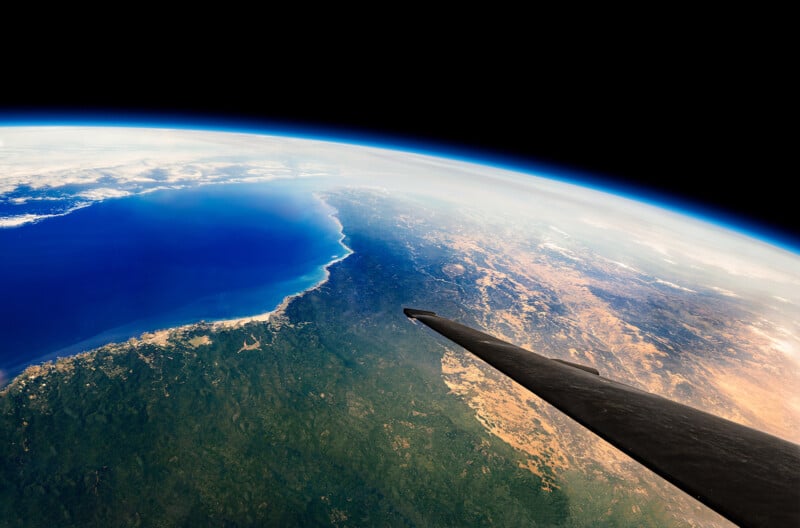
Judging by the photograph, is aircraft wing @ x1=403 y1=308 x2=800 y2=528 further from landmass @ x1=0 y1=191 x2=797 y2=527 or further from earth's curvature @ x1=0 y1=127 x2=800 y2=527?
earth's curvature @ x1=0 y1=127 x2=800 y2=527

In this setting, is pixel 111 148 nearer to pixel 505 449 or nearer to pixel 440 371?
pixel 440 371

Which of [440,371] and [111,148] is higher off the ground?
[111,148]

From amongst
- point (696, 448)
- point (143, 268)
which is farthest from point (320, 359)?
point (696, 448)

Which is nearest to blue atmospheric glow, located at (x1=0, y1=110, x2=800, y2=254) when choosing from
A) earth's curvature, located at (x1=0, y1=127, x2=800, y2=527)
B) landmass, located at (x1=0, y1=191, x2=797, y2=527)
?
earth's curvature, located at (x1=0, y1=127, x2=800, y2=527)

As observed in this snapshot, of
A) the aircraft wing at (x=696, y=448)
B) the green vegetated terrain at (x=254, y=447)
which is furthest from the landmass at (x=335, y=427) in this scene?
the aircraft wing at (x=696, y=448)

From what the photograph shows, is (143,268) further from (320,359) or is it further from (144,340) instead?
(320,359)

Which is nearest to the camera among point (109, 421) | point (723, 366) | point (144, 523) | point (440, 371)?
point (144, 523)

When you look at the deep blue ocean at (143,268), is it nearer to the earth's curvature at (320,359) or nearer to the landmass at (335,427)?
the earth's curvature at (320,359)

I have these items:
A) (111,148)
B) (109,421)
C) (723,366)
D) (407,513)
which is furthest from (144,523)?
(111,148)
